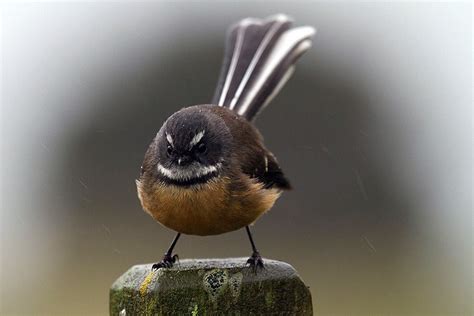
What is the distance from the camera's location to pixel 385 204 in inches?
568

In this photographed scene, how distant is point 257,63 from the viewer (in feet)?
21.5

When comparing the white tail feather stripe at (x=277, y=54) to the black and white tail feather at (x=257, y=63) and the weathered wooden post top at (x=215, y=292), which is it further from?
the weathered wooden post top at (x=215, y=292)

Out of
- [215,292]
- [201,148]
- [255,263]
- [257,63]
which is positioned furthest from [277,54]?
[215,292]

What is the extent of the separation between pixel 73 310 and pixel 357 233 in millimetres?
4810

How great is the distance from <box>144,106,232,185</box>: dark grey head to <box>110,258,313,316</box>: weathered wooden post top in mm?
1496

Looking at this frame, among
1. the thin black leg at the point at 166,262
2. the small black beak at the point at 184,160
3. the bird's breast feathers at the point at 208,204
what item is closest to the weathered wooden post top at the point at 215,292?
the thin black leg at the point at 166,262

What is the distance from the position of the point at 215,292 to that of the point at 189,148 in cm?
173

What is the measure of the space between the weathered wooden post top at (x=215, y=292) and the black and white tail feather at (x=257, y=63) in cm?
258

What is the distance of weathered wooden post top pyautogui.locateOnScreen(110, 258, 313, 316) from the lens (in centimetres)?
375

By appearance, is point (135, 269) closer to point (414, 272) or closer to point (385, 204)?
point (414, 272)

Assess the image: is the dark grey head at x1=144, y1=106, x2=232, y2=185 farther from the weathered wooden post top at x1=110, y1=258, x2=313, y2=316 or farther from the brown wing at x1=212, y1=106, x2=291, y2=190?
the weathered wooden post top at x1=110, y1=258, x2=313, y2=316

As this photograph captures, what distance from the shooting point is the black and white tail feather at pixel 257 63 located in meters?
6.42

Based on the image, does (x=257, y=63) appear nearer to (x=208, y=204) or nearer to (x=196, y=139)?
(x=196, y=139)

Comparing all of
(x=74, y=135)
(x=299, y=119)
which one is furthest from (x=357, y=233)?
(x=74, y=135)
